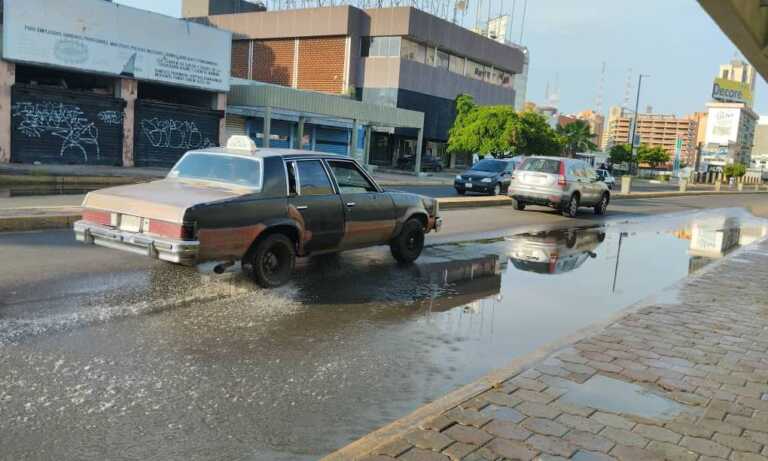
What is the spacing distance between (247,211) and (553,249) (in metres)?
7.49

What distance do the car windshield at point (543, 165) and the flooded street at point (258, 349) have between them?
33.6ft

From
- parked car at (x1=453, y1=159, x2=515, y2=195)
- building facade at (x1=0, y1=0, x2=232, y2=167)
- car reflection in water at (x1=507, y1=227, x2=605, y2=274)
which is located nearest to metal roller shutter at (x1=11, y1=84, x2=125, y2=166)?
building facade at (x1=0, y1=0, x2=232, y2=167)

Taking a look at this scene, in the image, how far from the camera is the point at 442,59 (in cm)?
6009

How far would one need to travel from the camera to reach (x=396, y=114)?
135 ft

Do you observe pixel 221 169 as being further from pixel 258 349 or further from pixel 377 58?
pixel 377 58

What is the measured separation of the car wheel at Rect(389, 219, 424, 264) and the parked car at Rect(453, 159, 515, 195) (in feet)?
54.7

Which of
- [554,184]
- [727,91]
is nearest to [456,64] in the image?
[554,184]

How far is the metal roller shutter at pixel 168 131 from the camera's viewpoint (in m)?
29.0

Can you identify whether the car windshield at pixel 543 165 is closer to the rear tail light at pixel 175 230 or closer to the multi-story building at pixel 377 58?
the rear tail light at pixel 175 230

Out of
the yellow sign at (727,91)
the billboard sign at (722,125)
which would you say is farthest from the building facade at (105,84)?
the yellow sign at (727,91)

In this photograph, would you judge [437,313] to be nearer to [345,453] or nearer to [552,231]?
[345,453]

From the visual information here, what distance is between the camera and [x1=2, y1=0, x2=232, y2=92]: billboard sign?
960 inches

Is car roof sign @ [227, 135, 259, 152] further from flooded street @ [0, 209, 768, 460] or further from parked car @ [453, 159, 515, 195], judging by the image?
parked car @ [453, 159, 515, 195]

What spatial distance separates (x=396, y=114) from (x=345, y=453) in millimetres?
38389
